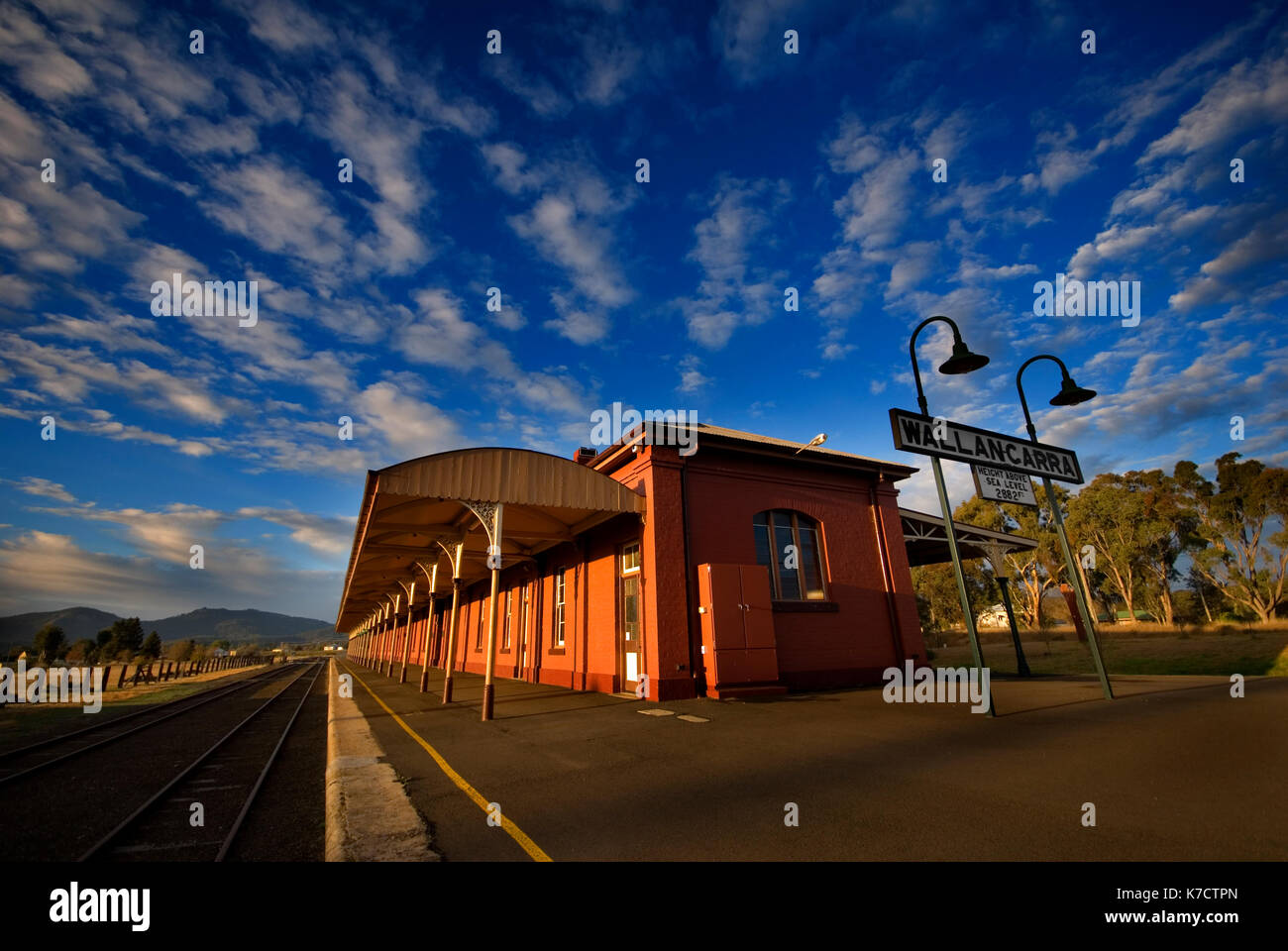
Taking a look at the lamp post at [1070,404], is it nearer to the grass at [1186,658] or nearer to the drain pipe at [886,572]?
the drain pipe at [886,572]

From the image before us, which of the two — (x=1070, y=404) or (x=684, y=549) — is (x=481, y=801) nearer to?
(x=684, y=549)

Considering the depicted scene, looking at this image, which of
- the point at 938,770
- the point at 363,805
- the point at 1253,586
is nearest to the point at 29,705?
the point at 363,805

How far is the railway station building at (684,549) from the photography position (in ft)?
34.6

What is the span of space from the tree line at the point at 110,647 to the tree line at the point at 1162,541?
83.8m

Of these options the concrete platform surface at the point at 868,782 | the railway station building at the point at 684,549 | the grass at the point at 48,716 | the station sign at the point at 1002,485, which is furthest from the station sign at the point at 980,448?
the grass at the point at 48,716

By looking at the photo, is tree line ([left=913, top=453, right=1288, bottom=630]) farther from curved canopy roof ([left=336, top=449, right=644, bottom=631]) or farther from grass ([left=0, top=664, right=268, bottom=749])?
grass ([left=0, top=664, right=268, bottom=749])

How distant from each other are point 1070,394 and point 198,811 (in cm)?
1418

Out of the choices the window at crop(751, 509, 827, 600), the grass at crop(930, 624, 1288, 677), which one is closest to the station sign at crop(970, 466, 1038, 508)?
the window at crop(751, 509, 827, 600)

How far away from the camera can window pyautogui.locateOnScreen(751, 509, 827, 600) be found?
506 inches

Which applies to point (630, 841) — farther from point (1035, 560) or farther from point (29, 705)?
point (1035, 560)

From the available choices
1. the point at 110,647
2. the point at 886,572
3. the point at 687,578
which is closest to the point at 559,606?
the point at 687,578

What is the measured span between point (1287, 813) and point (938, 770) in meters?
2.12

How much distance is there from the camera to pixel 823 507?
13.8 metres
